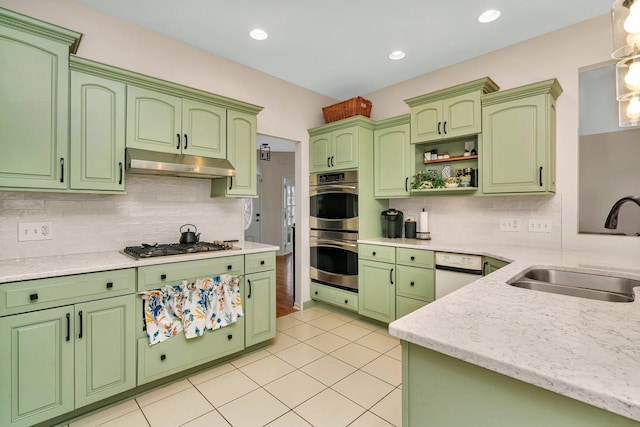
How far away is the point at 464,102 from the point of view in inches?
112

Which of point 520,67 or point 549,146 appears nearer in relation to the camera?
point 549,146

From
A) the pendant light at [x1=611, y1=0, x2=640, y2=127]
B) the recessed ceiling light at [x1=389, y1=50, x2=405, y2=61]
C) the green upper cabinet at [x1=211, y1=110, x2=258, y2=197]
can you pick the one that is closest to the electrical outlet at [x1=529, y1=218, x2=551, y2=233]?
the pendant light at [x1=611, y1=0, x2=640, y2=127]

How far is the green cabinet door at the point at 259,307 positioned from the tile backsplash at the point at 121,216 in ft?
2.31

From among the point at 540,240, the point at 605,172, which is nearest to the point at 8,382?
the point at 540,240

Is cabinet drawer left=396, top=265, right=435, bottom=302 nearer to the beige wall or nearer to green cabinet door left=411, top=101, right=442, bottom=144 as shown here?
the beige wall

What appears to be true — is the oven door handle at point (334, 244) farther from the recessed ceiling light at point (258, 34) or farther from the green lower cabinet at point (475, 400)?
the green lower cabinet at point (475, 400)

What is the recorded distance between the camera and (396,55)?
10.1 feet

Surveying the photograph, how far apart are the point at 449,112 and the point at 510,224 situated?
1.23 m

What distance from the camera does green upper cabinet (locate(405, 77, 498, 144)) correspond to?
2.77 meters

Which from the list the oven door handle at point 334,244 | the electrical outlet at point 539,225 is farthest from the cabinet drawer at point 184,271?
the electrical outlet at point 539,225

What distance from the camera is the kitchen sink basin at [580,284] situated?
1441mm

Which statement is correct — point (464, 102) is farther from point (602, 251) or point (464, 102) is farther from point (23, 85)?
point (23, 85)

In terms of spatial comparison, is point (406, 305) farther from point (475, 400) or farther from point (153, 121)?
point (153, 121)

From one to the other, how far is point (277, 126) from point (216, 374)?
2.62m
